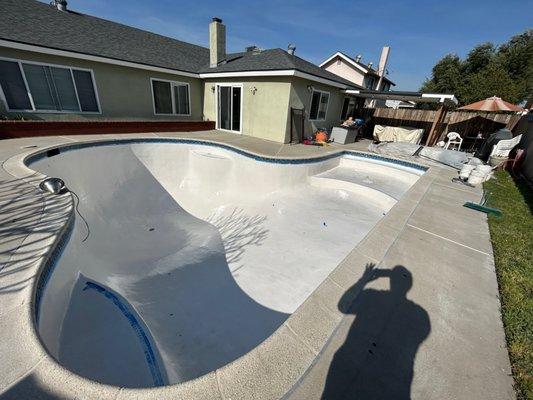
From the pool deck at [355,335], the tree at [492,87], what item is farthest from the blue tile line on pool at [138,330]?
the tree at [492,87]

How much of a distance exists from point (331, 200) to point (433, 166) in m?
4.55

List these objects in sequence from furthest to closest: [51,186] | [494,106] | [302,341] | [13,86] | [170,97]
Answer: [170,97] < [494,106] < [13,86] < [51,186] < [302,341]

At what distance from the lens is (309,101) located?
10.5 metres

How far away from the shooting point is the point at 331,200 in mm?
7355

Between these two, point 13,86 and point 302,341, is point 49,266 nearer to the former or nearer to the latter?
point 302,341

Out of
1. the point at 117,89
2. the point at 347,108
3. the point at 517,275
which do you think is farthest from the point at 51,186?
the point at 347,108

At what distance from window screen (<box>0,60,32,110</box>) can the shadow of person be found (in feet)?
37.8

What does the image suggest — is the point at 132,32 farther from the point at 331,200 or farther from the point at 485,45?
the point at 485,45

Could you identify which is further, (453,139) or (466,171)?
(453,139)

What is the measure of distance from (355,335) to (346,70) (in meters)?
28.2

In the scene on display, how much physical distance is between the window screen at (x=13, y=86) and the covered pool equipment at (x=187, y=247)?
10.7 feet

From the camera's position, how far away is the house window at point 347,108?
1398cm

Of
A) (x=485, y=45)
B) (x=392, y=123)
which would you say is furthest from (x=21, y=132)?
(x=485, y=45)

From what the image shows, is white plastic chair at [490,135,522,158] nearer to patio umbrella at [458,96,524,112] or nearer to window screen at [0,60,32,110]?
patio umbrella at [458,96,524,112]
